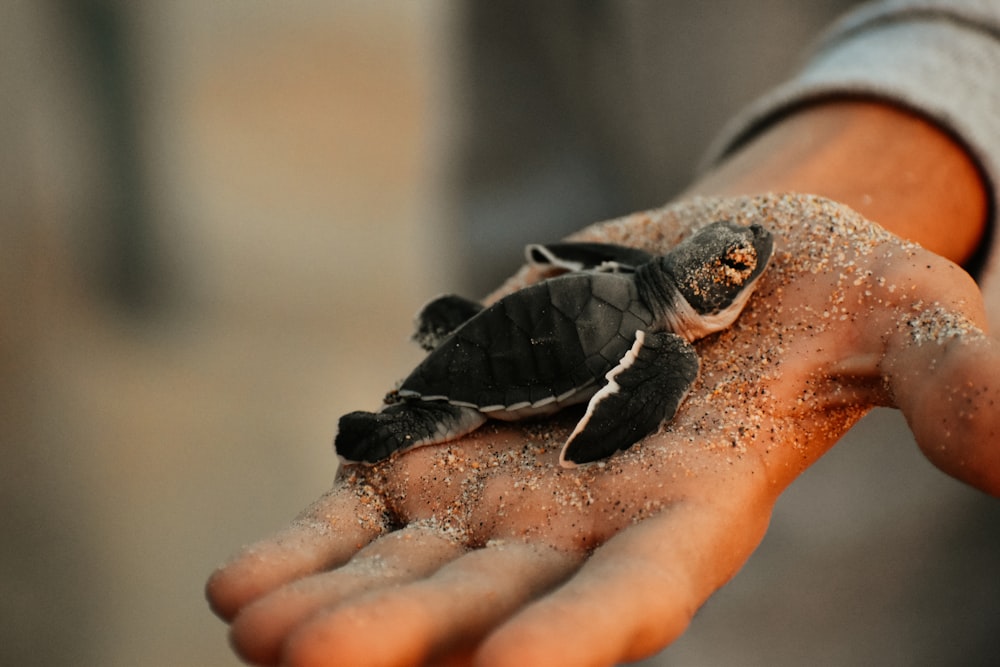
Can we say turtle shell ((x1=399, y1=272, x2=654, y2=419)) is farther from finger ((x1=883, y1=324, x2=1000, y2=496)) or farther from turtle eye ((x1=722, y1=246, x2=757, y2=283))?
finger ((x1=883, y1=324, x2=1000, y2=496))

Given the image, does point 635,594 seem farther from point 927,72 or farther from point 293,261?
point 293,261

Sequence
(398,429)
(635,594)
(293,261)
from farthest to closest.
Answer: (293,261)
(398,429)
(635,594)

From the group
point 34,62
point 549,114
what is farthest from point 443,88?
point 34,62

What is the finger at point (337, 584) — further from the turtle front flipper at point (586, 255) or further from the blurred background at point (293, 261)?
the blurred background at point (293, 261)

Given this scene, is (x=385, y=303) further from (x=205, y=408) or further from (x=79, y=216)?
(x=79, y=216)

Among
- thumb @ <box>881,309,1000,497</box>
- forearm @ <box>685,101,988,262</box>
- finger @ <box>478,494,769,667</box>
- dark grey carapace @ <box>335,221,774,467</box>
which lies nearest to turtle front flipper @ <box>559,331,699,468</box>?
dark grey carapace @ <box>335,221,774,467</box>

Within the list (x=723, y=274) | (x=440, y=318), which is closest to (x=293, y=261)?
(x=440, y=318)

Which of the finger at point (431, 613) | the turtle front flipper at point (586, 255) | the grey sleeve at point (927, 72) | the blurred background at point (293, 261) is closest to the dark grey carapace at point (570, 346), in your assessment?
the turtle front flipper at point (586, 255)

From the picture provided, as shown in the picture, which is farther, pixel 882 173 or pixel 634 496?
pixel 882 173
